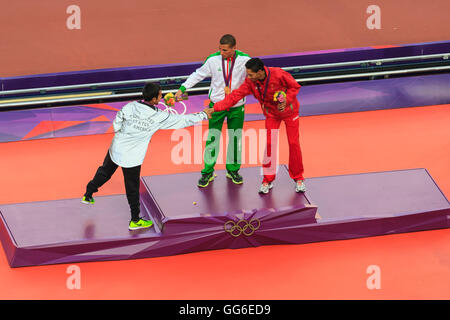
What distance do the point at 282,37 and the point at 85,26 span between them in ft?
9.03

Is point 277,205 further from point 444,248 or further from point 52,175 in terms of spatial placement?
point 52,175

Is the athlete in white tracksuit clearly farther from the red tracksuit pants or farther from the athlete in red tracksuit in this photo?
the red tracksuit pants

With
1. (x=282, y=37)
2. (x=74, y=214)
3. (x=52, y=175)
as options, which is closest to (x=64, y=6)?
(x=282, y=37)

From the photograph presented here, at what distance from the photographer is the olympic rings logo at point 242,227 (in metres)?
7.11

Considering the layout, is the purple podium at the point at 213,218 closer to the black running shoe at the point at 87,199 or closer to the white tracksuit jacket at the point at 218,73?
the black running shoe at the point at 87,199

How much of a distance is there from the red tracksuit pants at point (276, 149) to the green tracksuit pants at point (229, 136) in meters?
0.26

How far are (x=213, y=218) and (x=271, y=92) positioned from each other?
1.20 m

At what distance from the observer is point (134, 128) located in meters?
6.76

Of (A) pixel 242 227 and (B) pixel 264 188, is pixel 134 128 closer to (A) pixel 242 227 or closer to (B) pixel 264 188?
(A) pixel 242 227

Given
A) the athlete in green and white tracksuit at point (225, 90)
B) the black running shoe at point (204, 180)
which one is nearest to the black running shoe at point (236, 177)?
the athlete in green and white tracksuit at point (225, 90)

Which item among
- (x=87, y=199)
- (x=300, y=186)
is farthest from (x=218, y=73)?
(x=87, y=199)

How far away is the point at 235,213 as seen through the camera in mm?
7086

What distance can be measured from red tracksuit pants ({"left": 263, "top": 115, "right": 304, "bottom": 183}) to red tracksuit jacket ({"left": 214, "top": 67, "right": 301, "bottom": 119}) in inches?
2.9

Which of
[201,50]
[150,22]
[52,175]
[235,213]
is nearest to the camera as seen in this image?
[235,213]
